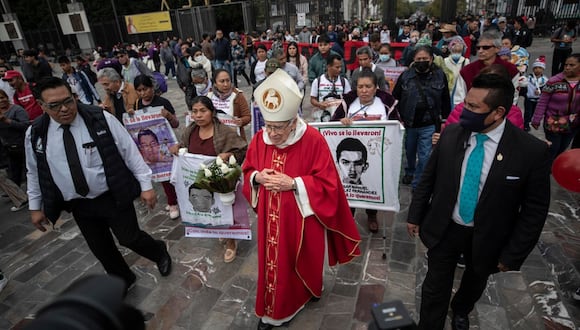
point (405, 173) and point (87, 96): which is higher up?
point (87, 96)

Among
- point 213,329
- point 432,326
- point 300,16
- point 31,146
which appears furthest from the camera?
point 300,16

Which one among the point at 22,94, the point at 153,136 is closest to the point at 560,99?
the point at 153,136

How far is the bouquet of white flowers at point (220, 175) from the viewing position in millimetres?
3525

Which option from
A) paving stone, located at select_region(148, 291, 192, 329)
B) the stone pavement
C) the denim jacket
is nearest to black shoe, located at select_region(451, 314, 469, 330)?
the stone pavement

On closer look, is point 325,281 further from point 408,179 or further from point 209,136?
point 408,179

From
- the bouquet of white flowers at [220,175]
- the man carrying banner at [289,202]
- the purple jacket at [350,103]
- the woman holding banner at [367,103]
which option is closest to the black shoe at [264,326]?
the man carrying banner at [289,202]

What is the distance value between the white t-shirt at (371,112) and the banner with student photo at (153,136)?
8.79 ft

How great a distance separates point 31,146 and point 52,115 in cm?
42

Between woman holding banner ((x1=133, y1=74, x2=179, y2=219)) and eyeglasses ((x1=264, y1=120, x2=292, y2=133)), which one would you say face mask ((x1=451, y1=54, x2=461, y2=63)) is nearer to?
eyeglasses ((x1=264, y1=120, x2=292, y2=133))

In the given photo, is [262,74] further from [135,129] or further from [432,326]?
[432,326]

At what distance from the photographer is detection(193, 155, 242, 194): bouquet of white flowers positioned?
3525 millimetres

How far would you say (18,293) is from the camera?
405 centimetres

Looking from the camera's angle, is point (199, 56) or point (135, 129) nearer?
point (135, 129)

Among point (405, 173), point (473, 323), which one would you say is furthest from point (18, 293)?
point (405, 173)
